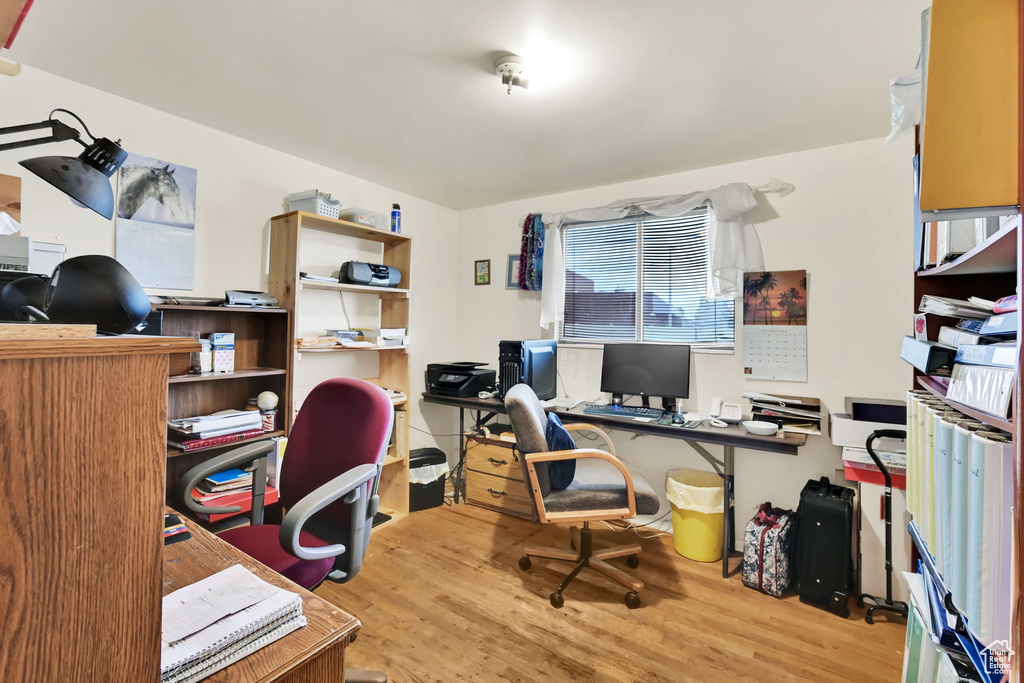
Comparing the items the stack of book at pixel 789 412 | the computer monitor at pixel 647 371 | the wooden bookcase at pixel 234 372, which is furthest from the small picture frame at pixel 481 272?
the stack of book at pixel 789 412

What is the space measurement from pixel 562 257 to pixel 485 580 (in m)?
2.28

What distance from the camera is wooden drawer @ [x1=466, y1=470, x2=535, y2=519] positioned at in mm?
3131

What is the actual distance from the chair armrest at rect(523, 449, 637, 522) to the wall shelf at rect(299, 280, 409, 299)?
1.63m

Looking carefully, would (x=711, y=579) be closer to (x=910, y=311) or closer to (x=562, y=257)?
(x=910, y=311)

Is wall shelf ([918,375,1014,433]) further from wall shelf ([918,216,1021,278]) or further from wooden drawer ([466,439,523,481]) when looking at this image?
wooden drawer ([466,439,523,481])

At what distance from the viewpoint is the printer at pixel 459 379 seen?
133 inches

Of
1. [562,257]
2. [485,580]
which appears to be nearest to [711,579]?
[485,580]

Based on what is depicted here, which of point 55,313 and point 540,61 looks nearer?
point 55,313

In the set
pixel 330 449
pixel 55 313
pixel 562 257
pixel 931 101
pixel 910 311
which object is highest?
pixel 562 257

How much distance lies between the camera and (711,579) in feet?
7.98

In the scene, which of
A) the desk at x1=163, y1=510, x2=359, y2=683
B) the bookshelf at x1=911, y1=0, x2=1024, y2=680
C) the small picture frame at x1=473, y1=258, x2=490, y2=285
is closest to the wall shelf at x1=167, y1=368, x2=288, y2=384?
the desk at x1=163, y1=510, x2=359, y2=683

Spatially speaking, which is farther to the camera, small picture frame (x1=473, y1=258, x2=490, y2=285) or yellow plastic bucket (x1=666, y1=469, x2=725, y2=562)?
small picture frame (x1=473, y1=258, x2=490, y2=285)

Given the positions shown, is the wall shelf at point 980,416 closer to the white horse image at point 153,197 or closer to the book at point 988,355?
the book at point 988,355

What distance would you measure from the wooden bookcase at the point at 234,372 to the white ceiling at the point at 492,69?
1.05 metres
